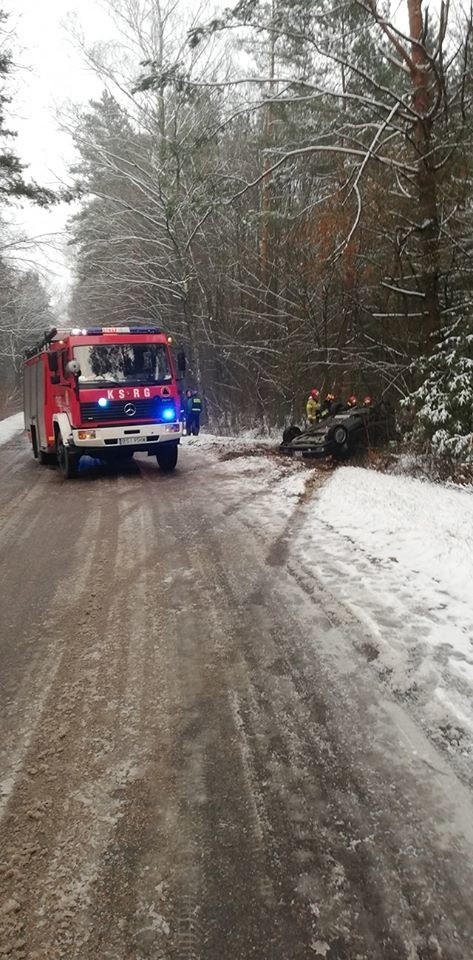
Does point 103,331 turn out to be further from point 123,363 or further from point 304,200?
point 304,200

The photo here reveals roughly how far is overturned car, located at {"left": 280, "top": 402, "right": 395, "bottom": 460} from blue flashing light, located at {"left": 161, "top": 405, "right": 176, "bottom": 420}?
3.05 m

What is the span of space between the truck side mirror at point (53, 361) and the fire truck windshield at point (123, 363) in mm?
891

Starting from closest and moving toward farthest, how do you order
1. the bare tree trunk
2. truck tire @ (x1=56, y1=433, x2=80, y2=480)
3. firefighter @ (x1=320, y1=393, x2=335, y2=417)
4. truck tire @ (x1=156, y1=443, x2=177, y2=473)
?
the bare tree trunk
truck tire @ (x1=56, y1=433, x2=80, y2=480)
truck tire @ (x1=156, y1=443, x2=177, y2=473)
firefighter @ (x1=320, y1=393, x2=335, y2=417)

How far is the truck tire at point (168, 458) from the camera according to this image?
35.9 feet

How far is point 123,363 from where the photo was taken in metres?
10.4

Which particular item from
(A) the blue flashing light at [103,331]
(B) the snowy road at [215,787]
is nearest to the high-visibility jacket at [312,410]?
(A) the blue flashing light at [103,331]

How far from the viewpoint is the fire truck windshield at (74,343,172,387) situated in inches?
396

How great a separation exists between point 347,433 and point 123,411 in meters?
4.97

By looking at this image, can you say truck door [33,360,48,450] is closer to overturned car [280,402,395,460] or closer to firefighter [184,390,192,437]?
firefighter [184,390,192,437]

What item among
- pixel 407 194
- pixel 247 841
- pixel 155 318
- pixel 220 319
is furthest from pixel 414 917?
pixel 155 318

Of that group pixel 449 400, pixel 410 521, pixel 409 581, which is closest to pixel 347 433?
pixel 449 400

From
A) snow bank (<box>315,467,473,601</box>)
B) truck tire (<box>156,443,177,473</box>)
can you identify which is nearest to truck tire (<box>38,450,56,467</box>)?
truck tire (<box>156,443,177,473</box>)

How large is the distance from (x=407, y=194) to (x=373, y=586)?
832 cm

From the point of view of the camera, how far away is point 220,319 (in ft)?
68.5
